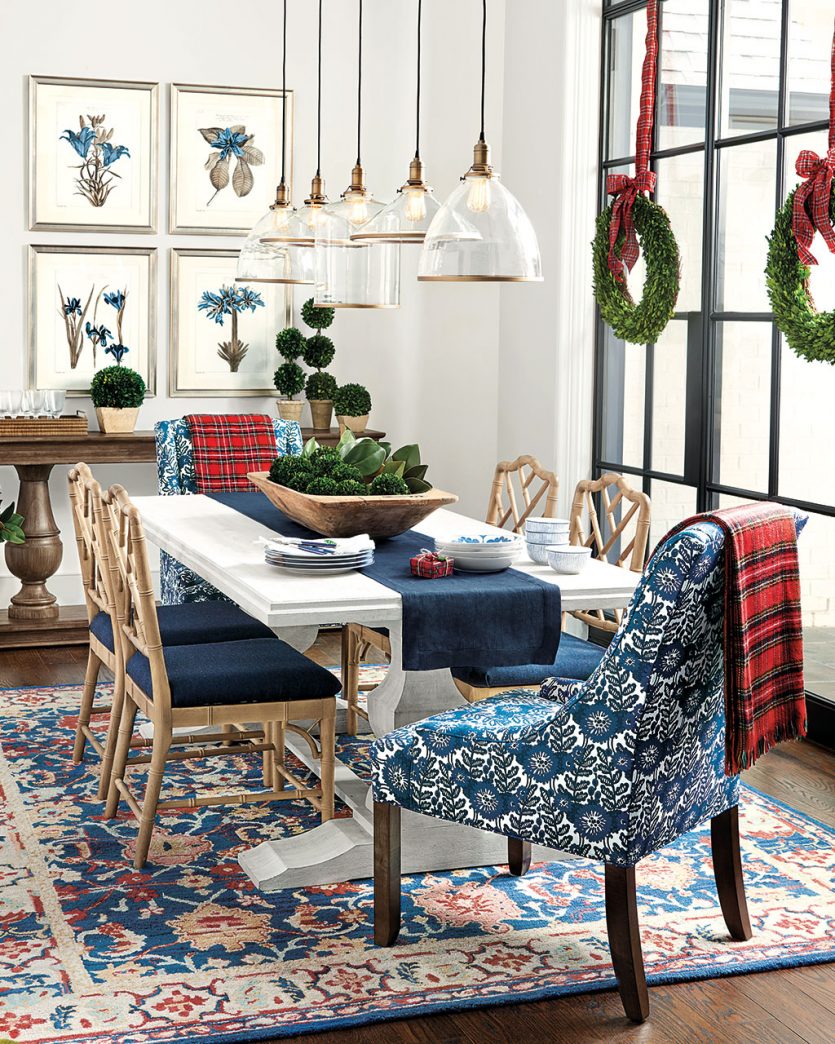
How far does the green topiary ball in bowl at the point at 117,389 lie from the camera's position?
5.73m

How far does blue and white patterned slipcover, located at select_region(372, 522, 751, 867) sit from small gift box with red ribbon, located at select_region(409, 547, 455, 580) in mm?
484

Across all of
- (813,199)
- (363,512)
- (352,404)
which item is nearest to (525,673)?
(363,512)

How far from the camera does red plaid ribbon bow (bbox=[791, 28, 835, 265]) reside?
12.9 ft

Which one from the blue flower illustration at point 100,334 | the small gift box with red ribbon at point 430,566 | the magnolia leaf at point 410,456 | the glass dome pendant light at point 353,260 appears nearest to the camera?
the small gift box with red ribbon at point 430,566

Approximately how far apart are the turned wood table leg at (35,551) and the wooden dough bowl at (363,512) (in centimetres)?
229

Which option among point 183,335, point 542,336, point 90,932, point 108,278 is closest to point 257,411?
point 183,335

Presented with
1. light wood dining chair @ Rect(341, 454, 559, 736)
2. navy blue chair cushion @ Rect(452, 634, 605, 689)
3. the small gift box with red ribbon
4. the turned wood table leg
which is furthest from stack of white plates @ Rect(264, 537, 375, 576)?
the turned wood table leg

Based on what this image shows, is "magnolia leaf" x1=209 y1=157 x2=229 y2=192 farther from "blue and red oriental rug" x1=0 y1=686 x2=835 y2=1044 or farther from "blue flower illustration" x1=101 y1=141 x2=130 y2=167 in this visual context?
"blue and red oriental rug" x1=0 y1=686 x2=835 y2=1044

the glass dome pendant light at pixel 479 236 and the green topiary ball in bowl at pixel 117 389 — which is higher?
the glass dome pendant light at pixel 479 236

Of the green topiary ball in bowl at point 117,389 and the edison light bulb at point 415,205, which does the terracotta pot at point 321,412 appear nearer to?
the green topiary ball in bowl at point 117,389

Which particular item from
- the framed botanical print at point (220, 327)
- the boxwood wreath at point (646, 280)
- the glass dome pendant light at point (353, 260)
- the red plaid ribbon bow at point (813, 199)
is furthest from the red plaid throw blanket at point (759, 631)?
the framed botanical print at point (220, 327)

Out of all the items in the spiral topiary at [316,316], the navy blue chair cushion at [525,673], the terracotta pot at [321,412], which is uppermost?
the spiral topiary at [316,316]

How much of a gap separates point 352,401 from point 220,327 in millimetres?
727

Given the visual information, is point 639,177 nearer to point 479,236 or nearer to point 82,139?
point 479,236
